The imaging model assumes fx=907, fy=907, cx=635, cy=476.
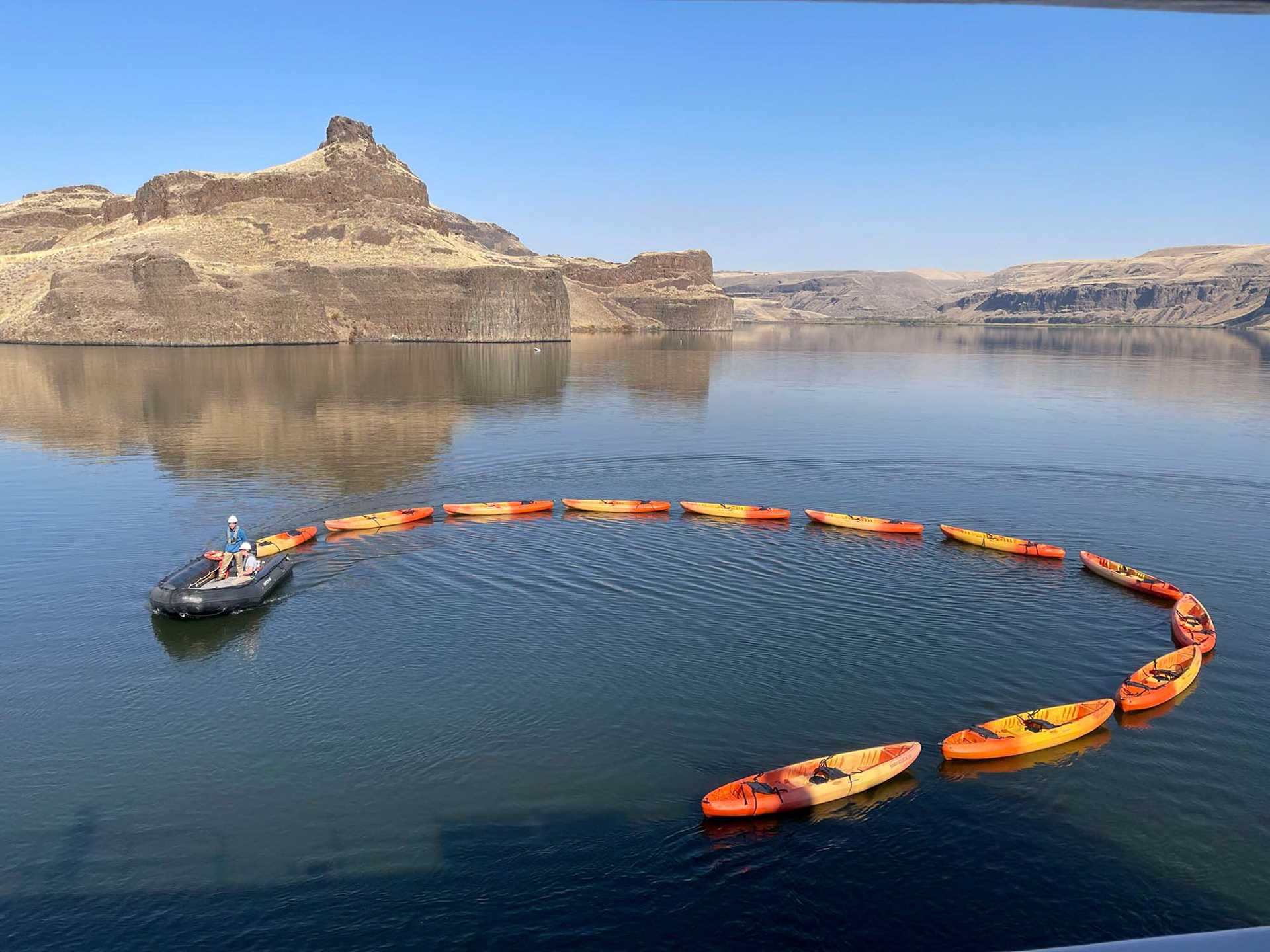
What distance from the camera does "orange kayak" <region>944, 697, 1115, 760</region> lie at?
2167cm

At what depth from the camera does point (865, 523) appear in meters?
41.2

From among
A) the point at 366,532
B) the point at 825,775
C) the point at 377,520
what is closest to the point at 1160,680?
the point at 825,775

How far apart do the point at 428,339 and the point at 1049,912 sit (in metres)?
168

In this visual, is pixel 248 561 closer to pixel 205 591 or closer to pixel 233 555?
pixel 233 555

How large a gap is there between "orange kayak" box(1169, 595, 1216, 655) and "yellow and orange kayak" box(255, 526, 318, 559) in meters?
32.8

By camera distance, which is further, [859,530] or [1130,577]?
[859,530]

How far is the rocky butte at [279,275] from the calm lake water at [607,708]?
9918cm

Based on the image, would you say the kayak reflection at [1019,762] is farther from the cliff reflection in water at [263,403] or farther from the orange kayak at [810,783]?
the cliff reflection in water at [263,403]

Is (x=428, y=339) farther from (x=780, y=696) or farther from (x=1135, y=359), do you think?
(x=780, y=696)

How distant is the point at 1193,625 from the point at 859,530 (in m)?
14.2

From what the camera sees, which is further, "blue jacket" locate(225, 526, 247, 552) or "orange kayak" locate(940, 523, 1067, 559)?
"orange kayak" locate(940, 523, 1067, 559)

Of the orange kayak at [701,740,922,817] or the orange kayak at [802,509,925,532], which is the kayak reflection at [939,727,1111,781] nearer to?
the orange kayak at [701,740,922,817]

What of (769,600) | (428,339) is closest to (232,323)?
(428,339)

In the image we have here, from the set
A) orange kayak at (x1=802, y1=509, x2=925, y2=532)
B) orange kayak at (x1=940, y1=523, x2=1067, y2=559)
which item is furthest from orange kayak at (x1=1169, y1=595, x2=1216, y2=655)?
orange kayak at (x1=802, y1=509, x2=925, y2=532)
